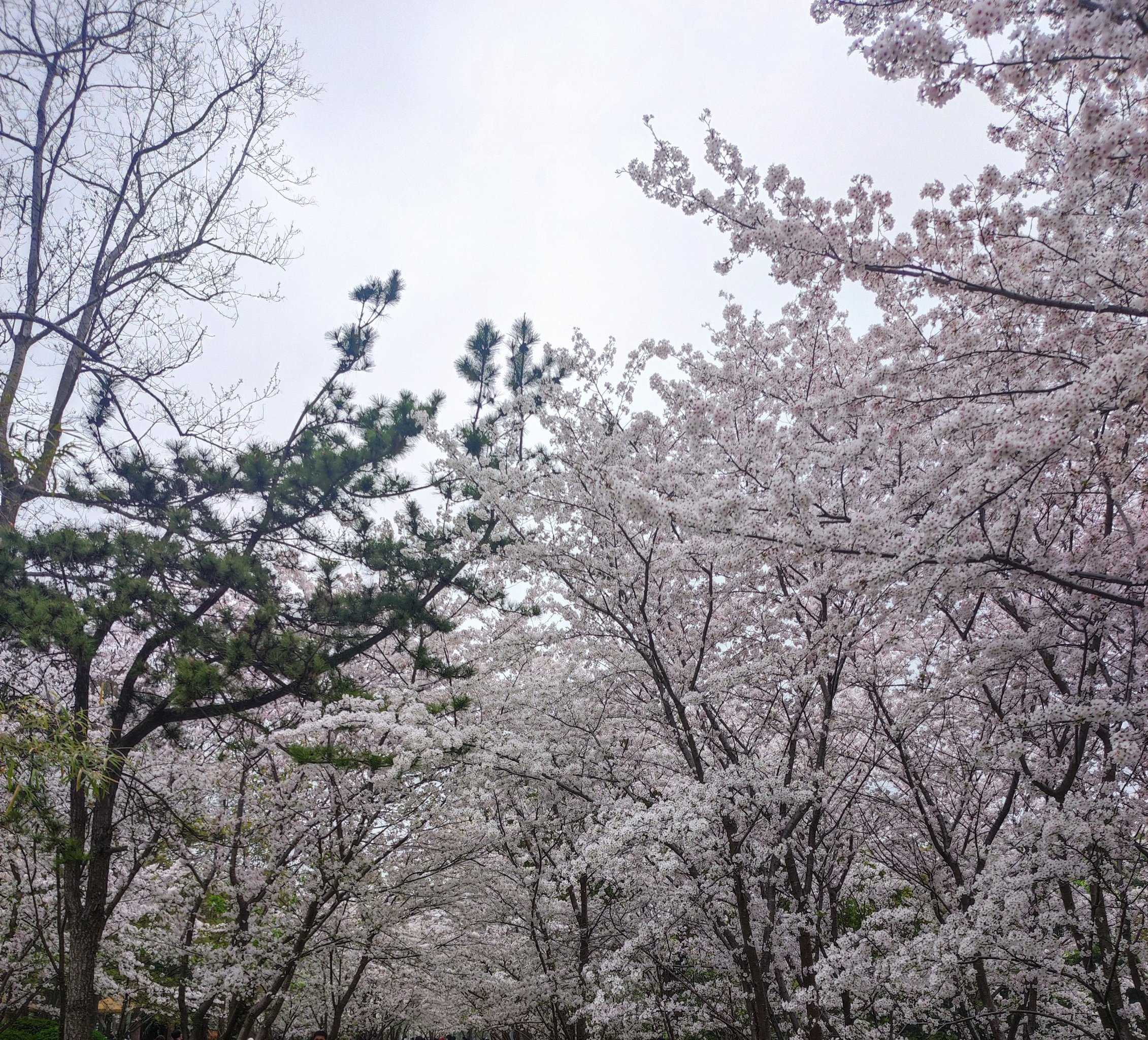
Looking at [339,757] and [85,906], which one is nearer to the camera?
[339,757]

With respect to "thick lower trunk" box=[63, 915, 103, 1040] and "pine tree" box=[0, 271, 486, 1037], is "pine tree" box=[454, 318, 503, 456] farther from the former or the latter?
"thick lower trunk" box=[63, 915, 103, 1040]

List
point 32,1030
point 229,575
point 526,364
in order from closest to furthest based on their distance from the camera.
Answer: point 229,575 < point 526,364 < point 32,1030

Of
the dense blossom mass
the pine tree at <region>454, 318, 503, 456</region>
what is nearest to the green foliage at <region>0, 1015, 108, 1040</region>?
the dense blossom mass

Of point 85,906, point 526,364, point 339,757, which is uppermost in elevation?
point 526,364

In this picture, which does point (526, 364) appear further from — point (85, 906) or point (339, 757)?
point (85, 906)

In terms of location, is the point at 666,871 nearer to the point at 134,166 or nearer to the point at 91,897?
the point at 91,897

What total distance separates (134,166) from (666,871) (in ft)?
27.2

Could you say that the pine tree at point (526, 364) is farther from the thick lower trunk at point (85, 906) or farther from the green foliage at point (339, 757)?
the thick lower trunk at point (85, 906)

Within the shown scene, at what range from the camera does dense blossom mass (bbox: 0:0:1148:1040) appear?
349 cm

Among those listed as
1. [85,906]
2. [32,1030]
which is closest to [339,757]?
[85,906]

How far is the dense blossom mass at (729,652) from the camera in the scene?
349cm

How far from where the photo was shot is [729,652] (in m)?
6.35

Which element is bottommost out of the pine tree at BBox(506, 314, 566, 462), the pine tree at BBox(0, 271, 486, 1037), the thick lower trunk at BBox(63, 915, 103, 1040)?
the thick lower trunk at BBox(63, 915, 103, 1040)

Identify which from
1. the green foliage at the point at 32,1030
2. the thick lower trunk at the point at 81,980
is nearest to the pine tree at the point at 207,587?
the thick lower trunk at the point at 81,980
